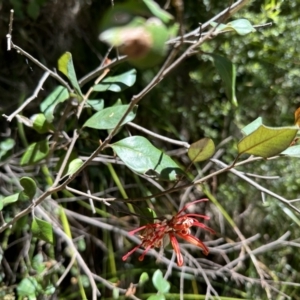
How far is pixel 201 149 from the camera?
48cm

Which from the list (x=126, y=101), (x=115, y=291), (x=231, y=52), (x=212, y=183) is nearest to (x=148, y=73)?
(x=126, y=101)

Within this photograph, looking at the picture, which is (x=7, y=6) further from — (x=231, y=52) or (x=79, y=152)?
(x=231, y=52)

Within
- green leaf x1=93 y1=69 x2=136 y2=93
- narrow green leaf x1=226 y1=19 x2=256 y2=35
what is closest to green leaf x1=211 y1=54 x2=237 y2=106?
narrow green leaf x1=226 y1=19 x2=256 y2=35

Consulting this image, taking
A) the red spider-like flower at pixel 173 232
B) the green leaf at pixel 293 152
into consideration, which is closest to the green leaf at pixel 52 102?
the red spider-like flower at pixel 173 232

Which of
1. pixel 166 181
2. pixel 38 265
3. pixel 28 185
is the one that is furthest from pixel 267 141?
pixel 38 265

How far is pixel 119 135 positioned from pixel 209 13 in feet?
1.00

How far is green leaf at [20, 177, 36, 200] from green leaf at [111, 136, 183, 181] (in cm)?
12

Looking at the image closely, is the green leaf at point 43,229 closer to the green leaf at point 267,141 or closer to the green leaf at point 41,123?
the green leaf at point 41,123

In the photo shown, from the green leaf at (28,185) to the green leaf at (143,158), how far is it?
0.12m

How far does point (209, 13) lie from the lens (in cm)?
90

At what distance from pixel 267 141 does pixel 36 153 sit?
1.25 ft

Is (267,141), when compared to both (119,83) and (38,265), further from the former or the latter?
(38,265)

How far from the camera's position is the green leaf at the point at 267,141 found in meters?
0.40

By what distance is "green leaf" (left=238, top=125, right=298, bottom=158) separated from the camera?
0.40 metres
